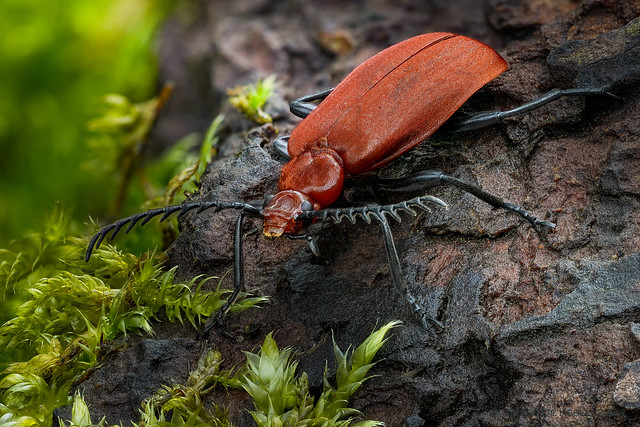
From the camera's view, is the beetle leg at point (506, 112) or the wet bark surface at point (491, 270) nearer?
the wet bark surface at point (491, 270)

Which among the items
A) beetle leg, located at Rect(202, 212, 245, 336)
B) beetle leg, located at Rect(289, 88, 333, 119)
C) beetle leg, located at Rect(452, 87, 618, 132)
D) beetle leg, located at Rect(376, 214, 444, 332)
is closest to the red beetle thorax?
beetle leg, located at Rect(202, 212, 245, 336)

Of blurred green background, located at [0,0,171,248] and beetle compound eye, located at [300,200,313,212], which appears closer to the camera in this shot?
beetle compound eye, located at [300,200,313,212]

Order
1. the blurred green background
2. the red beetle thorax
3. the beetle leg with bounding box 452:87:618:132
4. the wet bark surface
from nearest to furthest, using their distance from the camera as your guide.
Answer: the wet bark surface → the red beetle thorax → the beetle leg with bounding box 452:87:618:132 → the blurred green background

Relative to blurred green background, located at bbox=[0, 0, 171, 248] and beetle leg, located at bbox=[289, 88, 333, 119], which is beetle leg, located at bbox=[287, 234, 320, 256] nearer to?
beetle leg, located at bbox=[289, 88, 333, 119]

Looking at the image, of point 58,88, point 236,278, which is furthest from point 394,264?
point 58,88

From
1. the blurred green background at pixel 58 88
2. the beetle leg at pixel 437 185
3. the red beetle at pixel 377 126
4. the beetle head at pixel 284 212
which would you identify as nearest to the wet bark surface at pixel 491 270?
the beetle leg at pixel 437 185

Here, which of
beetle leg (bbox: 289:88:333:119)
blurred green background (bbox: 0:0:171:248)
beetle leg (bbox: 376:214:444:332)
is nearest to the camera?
beetle leg (bbox: 376:214:444:332)

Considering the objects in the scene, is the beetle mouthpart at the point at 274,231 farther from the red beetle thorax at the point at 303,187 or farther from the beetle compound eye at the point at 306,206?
the beetle compound eye at the point at 306,206
